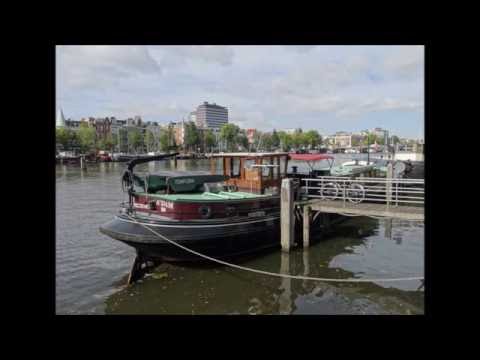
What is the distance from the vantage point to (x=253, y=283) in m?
11.2

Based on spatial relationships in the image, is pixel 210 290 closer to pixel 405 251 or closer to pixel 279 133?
pixel 405 251

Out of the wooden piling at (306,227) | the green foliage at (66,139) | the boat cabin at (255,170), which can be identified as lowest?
the wooden piling at (306,227)

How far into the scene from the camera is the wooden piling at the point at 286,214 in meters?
14.1

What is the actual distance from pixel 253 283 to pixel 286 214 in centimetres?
377

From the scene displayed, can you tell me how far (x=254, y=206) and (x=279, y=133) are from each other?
141m

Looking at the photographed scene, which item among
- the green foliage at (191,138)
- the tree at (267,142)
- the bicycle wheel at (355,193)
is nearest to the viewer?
the bicycle wheel at (355,193)

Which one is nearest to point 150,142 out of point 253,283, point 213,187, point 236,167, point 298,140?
point 298,140

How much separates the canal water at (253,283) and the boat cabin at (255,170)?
2.93 meters

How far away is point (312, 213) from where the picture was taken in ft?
52.4

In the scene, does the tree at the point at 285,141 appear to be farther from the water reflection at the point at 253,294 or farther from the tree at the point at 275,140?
the water reflection at the point at 253,294

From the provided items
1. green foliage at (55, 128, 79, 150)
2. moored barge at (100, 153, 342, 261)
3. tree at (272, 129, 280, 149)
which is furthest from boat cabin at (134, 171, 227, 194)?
tree at (272, 129, 280, 149)

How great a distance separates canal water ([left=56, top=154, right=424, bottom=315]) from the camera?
31.9 feet

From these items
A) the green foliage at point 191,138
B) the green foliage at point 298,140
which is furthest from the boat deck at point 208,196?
the green foliage at point 298,140
